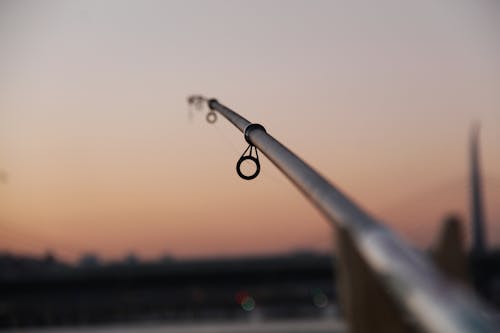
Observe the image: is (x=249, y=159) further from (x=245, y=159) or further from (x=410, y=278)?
(x=410, y=278)

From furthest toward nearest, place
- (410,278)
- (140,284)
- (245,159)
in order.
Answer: (140,284) → (245,159) → (410,278)

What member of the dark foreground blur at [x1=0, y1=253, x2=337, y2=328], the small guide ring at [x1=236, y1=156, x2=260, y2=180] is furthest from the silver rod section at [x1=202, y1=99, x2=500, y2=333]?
the dark foreground blur at [x1=0, y1=253, x2=337, y2=328]

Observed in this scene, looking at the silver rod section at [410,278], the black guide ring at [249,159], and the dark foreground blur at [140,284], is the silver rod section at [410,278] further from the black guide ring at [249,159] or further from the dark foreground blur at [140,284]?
the dark foreground blur at [140,284]

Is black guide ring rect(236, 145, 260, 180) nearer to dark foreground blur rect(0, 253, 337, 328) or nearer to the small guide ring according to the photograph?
the small guide ring

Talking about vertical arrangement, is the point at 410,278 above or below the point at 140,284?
below

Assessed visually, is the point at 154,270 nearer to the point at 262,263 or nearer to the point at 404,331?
the point at 262,263

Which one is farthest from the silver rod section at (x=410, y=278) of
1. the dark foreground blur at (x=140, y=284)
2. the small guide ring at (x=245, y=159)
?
the dark foreground blur at (x=140, y=284)

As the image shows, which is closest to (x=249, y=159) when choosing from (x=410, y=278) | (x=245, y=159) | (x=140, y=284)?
(x=245, y=159)

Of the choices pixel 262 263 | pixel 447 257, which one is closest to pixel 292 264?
pixel 262 263

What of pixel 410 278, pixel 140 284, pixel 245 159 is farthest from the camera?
pixel 140 284

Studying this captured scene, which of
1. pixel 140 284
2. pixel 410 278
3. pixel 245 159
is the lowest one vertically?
pixel 410 278
